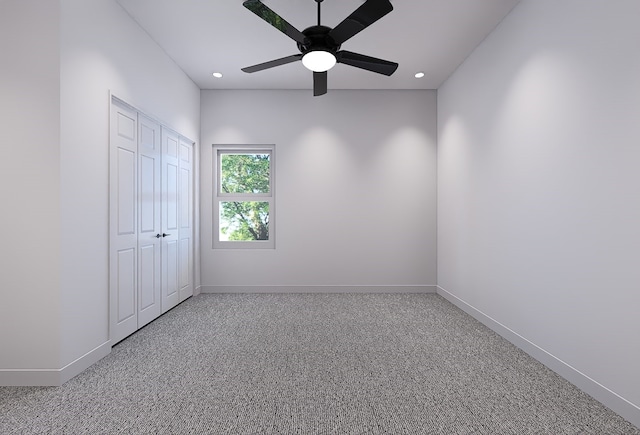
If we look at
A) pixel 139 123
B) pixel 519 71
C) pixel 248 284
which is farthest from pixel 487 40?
pixel 248 284

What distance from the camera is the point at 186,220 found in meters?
4.63

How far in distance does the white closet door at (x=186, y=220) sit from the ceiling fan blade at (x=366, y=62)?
2598 millimetres

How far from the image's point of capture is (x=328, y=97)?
201 inches

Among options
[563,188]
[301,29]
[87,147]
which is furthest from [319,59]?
[563,188]

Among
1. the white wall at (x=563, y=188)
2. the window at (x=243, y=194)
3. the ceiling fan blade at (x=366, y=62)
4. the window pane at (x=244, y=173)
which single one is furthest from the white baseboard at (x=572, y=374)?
the window pane at (x=244, y=173)

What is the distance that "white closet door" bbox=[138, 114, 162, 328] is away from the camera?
11.2ft

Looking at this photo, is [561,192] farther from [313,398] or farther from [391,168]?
[391,168]

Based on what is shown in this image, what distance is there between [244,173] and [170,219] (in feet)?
4.77

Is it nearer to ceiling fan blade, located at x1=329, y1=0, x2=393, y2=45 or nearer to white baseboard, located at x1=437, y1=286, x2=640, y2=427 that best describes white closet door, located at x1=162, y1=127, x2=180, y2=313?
ceiling fan blade, located at x1=329, y1=0, x2=393, y2=45

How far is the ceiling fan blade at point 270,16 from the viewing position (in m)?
2.18

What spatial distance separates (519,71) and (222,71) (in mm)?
3404

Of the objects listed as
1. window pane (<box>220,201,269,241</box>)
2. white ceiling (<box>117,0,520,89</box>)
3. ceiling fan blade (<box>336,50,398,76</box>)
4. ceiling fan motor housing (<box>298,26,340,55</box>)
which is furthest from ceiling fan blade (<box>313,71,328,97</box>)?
window pane (<box>220,201,269,241</box>)

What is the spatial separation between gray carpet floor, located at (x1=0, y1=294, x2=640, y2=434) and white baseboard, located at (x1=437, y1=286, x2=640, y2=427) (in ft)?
0.17

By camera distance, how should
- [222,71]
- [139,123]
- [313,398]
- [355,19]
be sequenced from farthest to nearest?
[222,71] < [139,123] < [355,19] < [313,398]
